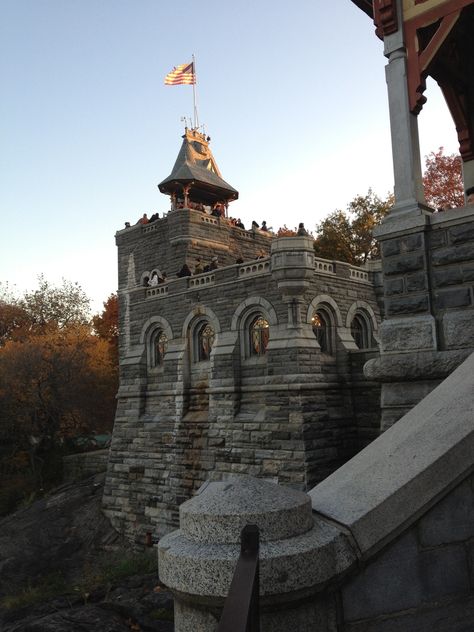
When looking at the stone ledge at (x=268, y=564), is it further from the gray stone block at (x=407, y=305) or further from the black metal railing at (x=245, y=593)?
the gray stone block at (x=407, y=305)

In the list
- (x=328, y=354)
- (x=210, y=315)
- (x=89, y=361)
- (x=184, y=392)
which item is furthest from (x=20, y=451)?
(x=328, y=354)

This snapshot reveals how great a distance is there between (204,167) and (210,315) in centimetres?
1476

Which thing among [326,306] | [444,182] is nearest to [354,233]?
[444,182]

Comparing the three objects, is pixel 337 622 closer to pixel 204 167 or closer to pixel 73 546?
pixel 73 546

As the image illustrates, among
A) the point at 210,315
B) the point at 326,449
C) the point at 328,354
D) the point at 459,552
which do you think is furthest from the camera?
the point at 210,315

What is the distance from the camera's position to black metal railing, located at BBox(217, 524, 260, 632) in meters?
1.73

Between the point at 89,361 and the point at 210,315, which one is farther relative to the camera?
the point at 89,361

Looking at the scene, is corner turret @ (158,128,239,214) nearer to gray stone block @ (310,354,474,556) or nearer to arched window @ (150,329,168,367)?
arched window @ (150,329,168,367)

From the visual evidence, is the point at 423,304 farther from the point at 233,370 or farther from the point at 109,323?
the point at 109,323

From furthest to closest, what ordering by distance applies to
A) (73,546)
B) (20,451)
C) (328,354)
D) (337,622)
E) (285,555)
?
(20,451)
(73,546)
(328,354)
(337,622)
(285,555)

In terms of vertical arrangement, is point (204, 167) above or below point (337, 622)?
above

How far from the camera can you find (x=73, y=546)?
→ 20859mm

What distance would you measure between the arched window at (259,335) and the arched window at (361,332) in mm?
3638

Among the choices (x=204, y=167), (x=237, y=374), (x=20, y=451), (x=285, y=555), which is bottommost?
(x=20, y=451)
